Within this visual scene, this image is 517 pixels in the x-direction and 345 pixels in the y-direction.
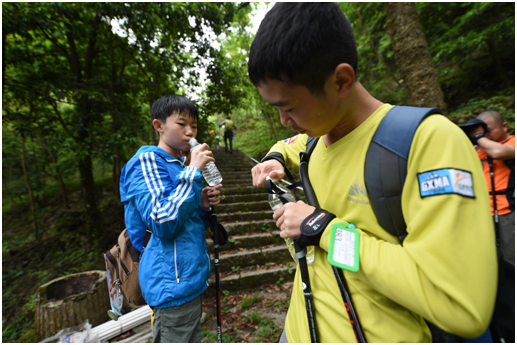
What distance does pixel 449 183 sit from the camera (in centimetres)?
63

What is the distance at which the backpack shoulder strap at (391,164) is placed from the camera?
756 millimetres

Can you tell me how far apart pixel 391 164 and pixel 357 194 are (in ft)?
0.59

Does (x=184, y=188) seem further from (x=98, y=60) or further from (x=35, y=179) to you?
(x=35, y=179)

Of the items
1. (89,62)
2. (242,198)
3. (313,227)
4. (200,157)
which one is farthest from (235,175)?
(313,227)

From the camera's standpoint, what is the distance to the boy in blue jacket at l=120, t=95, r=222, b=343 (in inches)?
61.1

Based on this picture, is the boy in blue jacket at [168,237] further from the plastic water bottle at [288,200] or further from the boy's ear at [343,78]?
the boy's ear at [343,78]

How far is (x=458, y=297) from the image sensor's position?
588mm

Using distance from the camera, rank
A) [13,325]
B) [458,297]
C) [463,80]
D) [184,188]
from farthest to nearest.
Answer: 1. [463,80]
2. [13,325]
3. [184,188]
4. [458,297]

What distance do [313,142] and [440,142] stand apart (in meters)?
0.69

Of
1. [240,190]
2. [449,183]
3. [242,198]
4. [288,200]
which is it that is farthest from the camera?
[240,190]

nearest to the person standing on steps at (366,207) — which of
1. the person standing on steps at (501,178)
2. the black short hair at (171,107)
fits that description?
the black short hair at (171,107)

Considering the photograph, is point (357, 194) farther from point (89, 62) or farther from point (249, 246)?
point (89, 62)

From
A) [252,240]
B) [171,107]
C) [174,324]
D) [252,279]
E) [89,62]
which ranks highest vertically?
[89,62]

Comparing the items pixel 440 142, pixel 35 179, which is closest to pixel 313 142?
pixel 440 142
